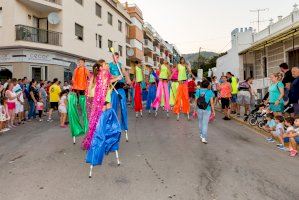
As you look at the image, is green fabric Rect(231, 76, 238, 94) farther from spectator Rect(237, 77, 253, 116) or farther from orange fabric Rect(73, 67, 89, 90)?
orange fabric Rect(73, 67, 89, 90)

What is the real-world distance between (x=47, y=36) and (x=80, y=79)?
→ 58.8 feet

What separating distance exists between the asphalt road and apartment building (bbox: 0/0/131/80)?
11.7 meters

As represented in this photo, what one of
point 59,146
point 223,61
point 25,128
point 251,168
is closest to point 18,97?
point 25,128

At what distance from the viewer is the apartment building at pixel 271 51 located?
17.9 m

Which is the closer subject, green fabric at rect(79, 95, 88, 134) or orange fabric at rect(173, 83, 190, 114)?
green fabric at rect(79, 95, 88, 134)

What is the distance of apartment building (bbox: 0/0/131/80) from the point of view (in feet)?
75.0

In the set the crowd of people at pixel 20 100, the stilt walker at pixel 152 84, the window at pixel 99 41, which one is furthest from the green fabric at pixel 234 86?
the window at pixel 99 41

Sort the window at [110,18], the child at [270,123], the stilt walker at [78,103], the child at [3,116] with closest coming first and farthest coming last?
the stilt walker at [78,103]
the child at [270,123]
the child at [3,116]
the window at [110,18]

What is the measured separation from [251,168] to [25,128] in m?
9.33

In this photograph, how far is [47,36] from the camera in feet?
83.7

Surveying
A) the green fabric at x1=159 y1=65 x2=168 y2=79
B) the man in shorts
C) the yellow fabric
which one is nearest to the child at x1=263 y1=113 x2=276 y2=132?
the green fabric at x1=159 y1=65 x2=168 y2=79

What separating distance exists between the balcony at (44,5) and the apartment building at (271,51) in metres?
14.8

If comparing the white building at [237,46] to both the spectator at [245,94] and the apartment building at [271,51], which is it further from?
the spectator at [245,94]

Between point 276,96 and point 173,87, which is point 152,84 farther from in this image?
point 276,96
